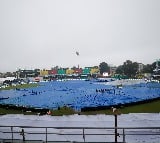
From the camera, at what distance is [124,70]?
144250 mm

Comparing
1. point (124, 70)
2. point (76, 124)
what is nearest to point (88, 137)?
point (76, 124)

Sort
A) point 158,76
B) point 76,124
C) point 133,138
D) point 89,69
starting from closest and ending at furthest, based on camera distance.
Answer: point 133,138 < point 76,124 < point 158,76 < point 89,69

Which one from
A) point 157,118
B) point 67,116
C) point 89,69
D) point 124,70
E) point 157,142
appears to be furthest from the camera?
point 89,69

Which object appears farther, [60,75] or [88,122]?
[60,75]

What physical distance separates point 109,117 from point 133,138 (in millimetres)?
8369

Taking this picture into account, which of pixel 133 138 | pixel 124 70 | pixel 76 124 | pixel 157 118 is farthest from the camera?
pixel 124 70

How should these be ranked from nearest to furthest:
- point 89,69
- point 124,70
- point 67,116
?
point 67,116
point 124,70
point 89,69

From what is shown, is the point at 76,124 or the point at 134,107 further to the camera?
the point at 134,107

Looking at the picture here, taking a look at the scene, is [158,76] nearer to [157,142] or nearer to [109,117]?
[109,117]

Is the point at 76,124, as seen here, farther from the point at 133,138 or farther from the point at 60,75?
the point at 60,75

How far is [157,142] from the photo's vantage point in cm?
1598

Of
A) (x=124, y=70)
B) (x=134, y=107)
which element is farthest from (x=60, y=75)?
(x=134, y=107)

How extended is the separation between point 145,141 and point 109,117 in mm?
9316

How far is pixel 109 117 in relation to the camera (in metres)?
25.5
